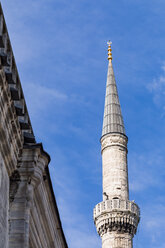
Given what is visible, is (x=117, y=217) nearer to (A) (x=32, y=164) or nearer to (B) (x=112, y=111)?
(B) (x=112, y=111)

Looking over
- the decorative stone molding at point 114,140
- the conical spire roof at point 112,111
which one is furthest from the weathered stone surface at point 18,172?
the conical spire roof at point 112,111

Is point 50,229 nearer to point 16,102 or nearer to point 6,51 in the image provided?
point 16,102

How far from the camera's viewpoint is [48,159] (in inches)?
377

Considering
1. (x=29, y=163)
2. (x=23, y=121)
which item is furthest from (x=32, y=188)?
(x=23, y=121)

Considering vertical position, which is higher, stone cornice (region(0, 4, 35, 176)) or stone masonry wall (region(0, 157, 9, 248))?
stone cornice (region(0, 4, 35, 176))

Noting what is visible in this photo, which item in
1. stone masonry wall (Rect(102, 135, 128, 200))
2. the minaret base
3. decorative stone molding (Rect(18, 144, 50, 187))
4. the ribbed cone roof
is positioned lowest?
decorative stone molding (Rect(18, 144, 50, 187))

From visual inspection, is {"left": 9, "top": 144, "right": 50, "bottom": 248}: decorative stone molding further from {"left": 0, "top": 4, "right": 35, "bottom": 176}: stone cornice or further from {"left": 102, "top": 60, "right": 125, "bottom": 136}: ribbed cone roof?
{"left": 102, "top": 60, "right": 125, "bottom": 136}: ribbed cone roof

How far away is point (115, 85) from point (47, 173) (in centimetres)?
2656

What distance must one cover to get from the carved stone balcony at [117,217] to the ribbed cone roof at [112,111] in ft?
17.0

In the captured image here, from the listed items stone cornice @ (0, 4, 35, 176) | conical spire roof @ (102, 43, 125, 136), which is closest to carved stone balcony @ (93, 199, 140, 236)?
conical spire roof @ (102, 43, 125, 136)

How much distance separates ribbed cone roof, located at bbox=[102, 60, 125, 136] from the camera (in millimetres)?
33000

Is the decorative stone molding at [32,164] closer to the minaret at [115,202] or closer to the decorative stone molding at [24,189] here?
the decorative stone molding at [24,189]

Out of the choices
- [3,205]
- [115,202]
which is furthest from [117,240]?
[3,205]

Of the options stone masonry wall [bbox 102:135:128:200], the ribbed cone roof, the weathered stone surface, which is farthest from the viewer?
the ribbed cone roof
